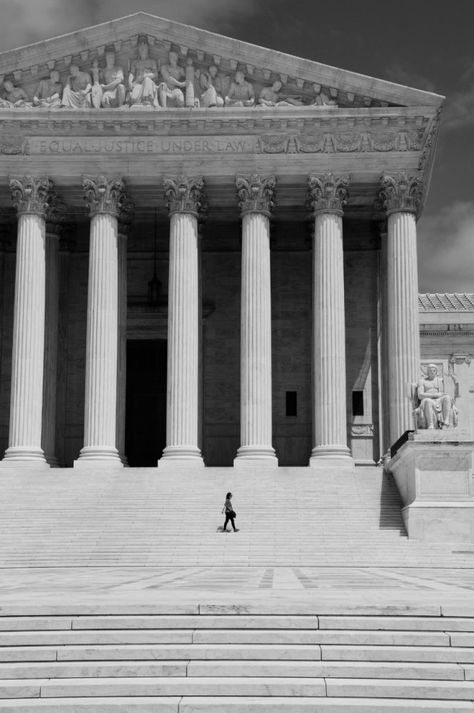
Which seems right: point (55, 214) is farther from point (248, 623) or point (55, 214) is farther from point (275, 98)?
point (248, 623)

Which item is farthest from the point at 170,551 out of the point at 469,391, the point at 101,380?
the point at 469,391

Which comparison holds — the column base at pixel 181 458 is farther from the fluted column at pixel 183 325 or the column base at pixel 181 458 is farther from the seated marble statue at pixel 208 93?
the seated marble statue at pixel 208 93

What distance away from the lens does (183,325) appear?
151ft

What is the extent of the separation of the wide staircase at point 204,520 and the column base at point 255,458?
0.78 meters

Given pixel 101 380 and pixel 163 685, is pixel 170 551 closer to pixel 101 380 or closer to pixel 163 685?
pixel 101 380

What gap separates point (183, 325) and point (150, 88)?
38.5 ft

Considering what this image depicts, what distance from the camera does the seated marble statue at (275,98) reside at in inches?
1858

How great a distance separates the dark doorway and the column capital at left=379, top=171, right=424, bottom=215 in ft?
52.6

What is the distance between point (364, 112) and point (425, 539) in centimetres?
2097

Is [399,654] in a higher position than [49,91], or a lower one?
lower

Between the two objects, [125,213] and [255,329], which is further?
[125,213]

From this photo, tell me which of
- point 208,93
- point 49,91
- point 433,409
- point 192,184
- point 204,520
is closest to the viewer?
point 204,520

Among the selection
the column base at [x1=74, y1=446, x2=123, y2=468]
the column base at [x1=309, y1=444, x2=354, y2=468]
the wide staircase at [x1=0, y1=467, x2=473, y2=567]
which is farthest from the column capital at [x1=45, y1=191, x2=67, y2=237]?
the column base at [x1=309, y1=444, x2=354, y2=468]

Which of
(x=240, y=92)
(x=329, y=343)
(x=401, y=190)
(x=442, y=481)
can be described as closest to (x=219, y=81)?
(x=240, y=92)
